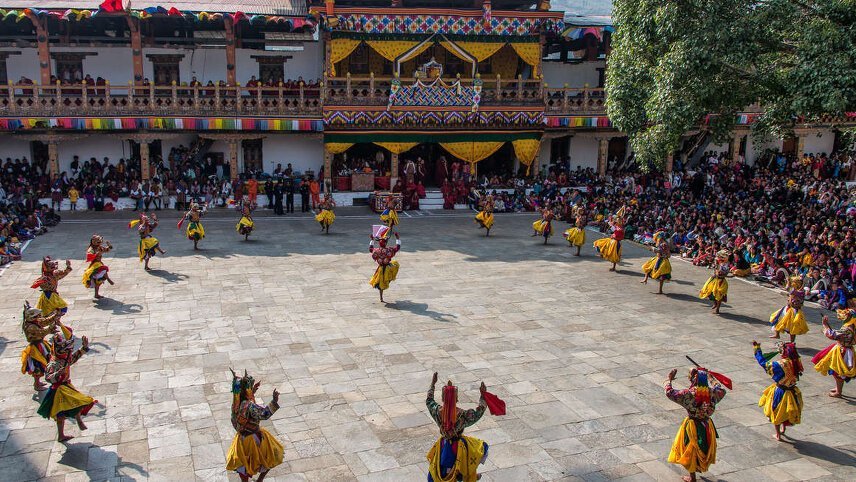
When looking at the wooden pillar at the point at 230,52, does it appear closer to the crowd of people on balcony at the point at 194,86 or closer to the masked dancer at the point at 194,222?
the crowd of people on balcony at the point at 194,86

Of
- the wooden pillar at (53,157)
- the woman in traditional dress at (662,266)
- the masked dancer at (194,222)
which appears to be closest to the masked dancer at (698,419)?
the woman in traditional dress at (662,266)

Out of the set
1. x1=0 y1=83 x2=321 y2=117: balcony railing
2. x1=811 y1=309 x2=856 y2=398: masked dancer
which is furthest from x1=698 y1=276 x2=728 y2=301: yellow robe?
x1=0 y1=83 x2=321 y2=117: balcony railing

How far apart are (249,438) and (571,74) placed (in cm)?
2908

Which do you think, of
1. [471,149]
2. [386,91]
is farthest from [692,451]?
[471,149]

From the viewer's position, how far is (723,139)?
17.9 meters

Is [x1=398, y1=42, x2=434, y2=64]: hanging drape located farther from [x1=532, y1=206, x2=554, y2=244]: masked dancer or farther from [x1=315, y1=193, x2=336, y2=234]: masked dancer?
[x1=532, y1=206, x2=554, y2=244]: masked dancer

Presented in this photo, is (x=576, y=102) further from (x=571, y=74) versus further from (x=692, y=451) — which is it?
(x=692, y=451)

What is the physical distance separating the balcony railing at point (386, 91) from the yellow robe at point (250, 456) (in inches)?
856

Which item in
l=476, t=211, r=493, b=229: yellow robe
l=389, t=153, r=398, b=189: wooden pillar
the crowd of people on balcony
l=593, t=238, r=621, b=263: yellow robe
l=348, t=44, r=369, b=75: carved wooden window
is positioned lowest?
l=593, t=238, r=621, b=263: yellow robe

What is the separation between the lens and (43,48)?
26953 millimetres

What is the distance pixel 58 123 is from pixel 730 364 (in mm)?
→ 24297

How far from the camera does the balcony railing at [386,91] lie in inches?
1113

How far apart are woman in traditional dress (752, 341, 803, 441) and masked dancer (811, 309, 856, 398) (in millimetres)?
→ 1507

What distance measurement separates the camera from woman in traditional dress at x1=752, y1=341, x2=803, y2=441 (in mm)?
9266
